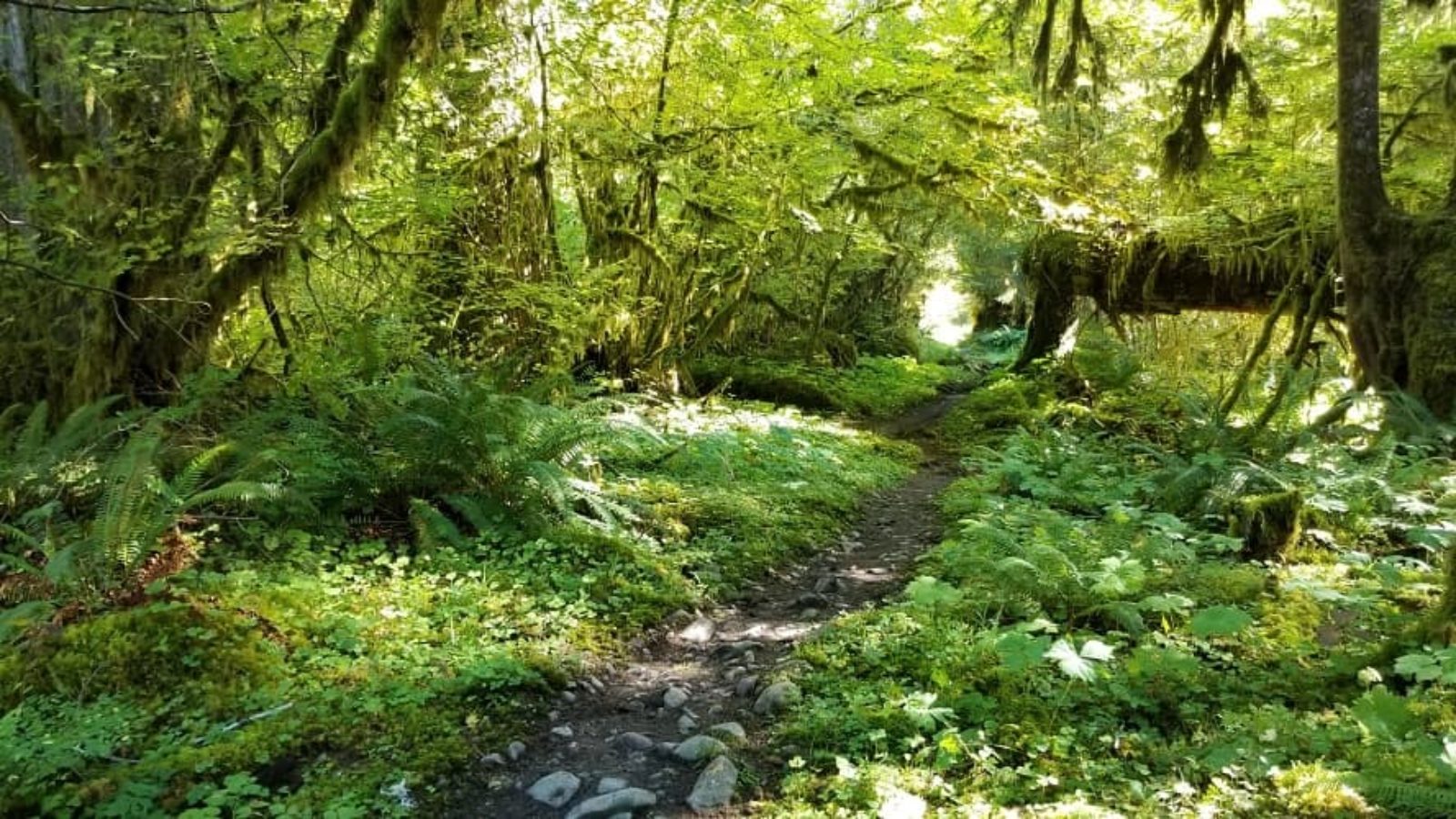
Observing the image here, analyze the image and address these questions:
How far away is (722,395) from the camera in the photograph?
14.9 metres

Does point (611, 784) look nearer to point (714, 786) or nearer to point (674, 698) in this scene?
point (714, 786)

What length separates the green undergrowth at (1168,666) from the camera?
9.11ft

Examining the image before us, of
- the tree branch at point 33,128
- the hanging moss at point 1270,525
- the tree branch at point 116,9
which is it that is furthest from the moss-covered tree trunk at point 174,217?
the hanging moss at point 1270,525

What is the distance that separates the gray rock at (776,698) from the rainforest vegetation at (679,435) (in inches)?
0.9

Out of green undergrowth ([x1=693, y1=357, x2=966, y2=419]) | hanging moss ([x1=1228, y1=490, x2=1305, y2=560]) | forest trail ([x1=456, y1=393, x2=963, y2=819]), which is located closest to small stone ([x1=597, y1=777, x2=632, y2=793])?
forest trail ([x1=456, y1=393, x2=963, y2=819])

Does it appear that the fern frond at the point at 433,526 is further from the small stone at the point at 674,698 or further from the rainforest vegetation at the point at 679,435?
the small stone at the point at 674,698

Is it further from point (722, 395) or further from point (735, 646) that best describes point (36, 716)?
point (722, 395)

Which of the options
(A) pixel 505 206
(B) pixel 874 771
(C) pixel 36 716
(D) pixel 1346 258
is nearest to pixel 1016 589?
(B) pixel 874 771

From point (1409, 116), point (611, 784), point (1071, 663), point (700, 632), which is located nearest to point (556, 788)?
point (611, 784)

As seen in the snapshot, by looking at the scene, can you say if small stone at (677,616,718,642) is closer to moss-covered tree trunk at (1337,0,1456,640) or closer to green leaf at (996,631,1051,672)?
green leaf at (996,631,1051,672)

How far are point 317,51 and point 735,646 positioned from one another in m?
6.43

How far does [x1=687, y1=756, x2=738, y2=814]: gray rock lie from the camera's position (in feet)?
10.2

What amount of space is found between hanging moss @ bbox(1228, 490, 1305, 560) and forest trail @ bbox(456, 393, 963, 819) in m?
2.19

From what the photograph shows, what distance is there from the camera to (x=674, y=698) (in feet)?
13.5
